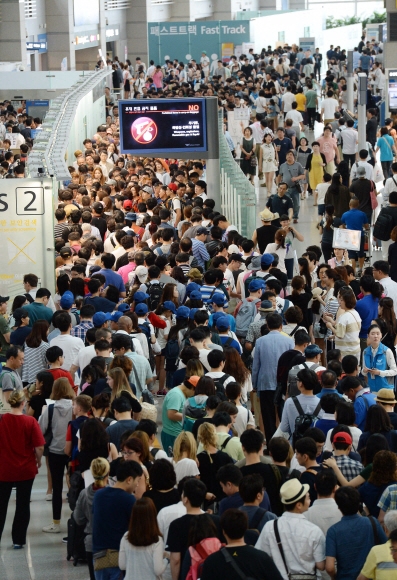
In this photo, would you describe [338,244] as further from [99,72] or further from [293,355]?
[99,72]

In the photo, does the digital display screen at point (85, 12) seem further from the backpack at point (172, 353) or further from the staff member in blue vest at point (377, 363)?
the staff member in blue vest at point (377, 363)

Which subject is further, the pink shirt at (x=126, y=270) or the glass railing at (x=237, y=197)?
the glass railing at (x=237, y=197)

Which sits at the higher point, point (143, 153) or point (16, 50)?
point (16, 50)

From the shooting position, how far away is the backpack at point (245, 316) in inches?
429

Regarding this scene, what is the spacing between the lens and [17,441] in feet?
26.2

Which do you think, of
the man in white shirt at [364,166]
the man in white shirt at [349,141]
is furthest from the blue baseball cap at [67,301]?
the man in white shirt at [349,141]

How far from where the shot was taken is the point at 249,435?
6914mm

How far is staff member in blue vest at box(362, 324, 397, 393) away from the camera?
31.0ft

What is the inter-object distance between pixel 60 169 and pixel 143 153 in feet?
6.61

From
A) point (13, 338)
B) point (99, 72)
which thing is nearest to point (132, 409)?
point (13, 338)

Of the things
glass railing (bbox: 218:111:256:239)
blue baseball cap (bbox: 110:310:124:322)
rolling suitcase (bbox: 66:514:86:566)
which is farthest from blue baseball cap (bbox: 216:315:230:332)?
glass railing (bbox: 218:111:256:239)

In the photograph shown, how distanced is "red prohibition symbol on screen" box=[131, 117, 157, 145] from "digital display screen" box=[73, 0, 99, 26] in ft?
101

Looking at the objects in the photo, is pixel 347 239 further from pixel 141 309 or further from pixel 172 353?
pixel 141 309

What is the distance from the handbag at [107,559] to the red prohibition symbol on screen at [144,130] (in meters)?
11.8
